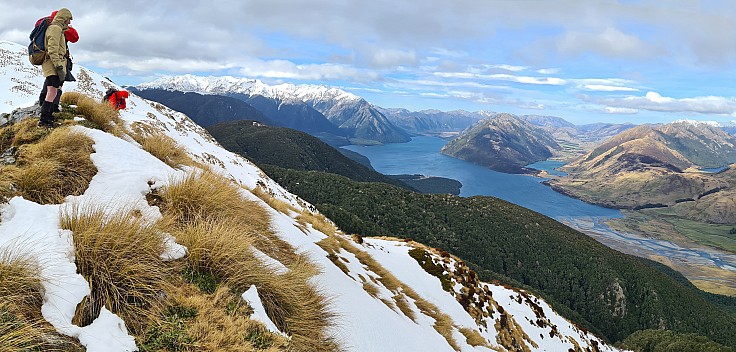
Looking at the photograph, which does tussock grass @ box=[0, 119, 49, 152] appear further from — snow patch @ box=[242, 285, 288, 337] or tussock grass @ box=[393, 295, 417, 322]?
tussock grass @ box=[393, 295, 417, 322]

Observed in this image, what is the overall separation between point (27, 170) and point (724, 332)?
208 m

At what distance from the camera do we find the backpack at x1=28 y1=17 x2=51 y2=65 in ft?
30.8

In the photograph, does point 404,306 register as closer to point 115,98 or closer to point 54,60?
point 54,60

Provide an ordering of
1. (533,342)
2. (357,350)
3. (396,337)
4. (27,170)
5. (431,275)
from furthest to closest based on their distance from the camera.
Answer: (533,342) < (431,275) < (396,337) < (357,350) < (27,170)

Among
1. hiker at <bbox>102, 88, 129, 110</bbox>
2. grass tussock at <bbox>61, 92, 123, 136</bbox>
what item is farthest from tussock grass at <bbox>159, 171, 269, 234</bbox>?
hiker at <bbox>102, 88, 129, 110</bbox>

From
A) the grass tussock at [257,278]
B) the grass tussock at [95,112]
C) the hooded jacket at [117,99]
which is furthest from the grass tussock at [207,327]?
the hooded jacket at [117,99]

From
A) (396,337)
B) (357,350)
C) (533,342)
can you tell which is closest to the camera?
(357,350)

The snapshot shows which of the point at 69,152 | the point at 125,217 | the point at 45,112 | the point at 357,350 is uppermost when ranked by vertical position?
the point at 45,112

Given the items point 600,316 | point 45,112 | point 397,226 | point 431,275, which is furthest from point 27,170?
point 600,316

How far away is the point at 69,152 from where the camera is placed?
7418mm

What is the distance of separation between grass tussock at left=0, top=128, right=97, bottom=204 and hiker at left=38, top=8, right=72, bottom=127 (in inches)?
87.9

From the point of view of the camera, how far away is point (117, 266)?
4664 mm

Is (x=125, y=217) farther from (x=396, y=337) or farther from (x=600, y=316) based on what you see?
(x=600, y=316)

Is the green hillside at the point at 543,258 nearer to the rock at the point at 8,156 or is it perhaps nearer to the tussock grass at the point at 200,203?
the tussock grass at the point at 200,203
